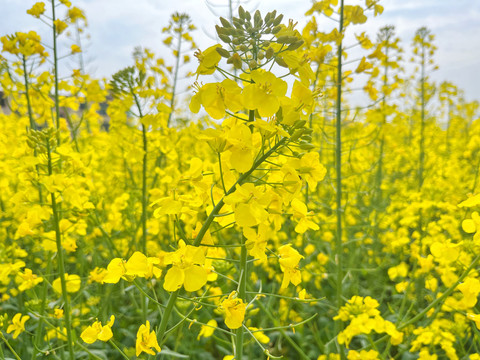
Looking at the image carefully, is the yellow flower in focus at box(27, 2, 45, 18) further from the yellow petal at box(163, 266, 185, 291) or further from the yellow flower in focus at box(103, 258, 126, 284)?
the yellow petal at box(163, 266, 185, 291)

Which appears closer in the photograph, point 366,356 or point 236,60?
point 236,60

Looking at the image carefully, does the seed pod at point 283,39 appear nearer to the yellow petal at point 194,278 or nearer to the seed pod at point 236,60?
the seed pod at point 236,60

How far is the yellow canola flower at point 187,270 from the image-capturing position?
968mm

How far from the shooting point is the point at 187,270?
38.7 inches

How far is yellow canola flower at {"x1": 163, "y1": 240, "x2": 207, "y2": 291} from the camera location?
968mm

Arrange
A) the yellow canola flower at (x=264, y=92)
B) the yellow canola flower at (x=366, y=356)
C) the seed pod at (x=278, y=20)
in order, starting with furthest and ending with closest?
the yellow canola flower at (x=366, y=356) < the seed pod at (x=278, y=20) < the yellow canola flower at (x=264, y=92)

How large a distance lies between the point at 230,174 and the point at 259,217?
230 millimetres

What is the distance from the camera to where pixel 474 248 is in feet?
5.58

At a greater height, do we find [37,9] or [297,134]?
[37,9]

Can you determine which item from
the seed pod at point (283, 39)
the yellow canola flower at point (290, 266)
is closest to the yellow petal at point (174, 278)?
the yellow canola flower at point (290, 266)

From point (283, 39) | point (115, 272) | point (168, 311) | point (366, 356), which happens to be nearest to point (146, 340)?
point (168, 311)

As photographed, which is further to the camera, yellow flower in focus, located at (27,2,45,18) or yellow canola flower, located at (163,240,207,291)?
yellow flower in focus, located at (27,2,45,18)

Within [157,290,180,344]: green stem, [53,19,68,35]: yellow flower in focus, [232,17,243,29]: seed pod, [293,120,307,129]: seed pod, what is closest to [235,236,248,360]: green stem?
[157,290,180,344]: green stem

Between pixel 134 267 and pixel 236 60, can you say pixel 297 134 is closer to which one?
pixel 236 60
